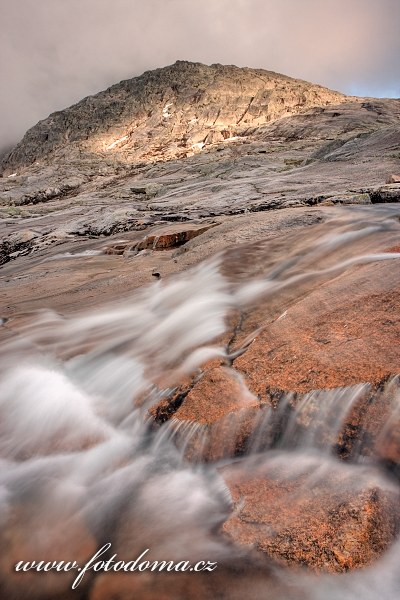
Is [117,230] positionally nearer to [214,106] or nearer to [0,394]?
[0,394]

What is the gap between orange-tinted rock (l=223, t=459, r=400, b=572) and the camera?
5.37 feet

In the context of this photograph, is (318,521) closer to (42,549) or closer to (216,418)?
(216,418)

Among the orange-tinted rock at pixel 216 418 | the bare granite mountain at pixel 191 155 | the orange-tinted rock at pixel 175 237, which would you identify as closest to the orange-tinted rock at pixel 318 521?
the orange-tinted rock at pixel 216 418

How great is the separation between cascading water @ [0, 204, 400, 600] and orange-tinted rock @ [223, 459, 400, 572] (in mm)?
21

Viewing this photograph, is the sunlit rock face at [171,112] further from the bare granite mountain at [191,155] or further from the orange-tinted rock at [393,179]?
the orange-tinted rock at [393,179]

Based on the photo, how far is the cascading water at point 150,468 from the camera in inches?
68.2

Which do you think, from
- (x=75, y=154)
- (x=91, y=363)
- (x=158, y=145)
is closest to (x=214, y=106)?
(x=158, y=145)

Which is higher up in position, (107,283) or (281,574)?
(107,283)

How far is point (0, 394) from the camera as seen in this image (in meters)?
3.54

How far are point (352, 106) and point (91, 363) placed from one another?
163ft

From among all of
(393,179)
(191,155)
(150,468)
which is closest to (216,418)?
(150,468)

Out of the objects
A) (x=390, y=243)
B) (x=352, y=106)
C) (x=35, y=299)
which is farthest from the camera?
(x=352, y=106)

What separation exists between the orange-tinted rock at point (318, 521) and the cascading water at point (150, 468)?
2 cm

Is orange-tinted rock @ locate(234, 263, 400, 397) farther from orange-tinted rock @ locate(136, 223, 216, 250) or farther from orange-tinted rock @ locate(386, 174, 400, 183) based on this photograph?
orange-tinted rock @ locate(386, 174, 400, 183)
